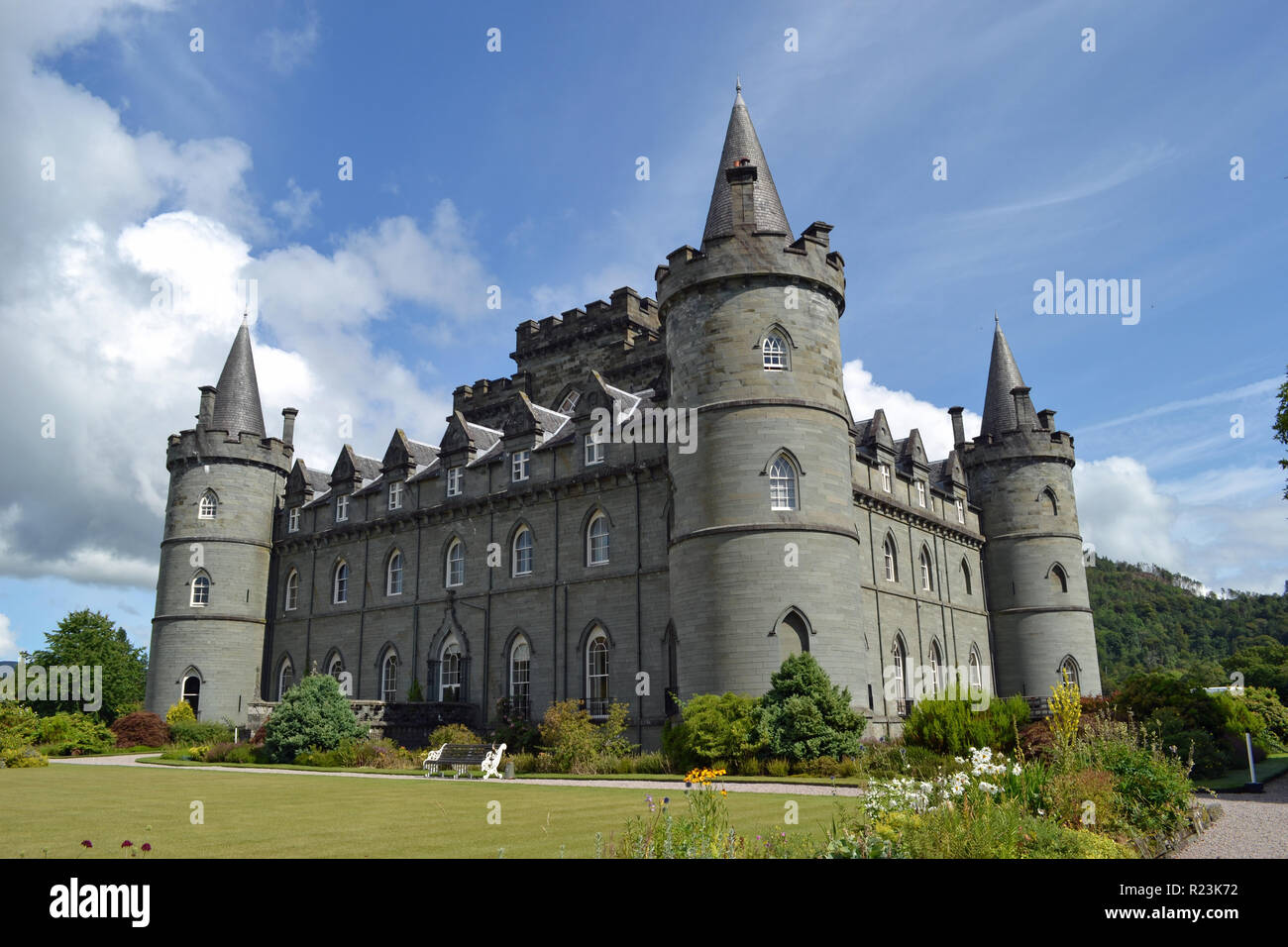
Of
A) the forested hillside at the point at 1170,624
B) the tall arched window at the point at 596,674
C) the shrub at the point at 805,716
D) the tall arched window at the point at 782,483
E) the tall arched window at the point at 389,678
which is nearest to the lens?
the shrub at the point at 805,716

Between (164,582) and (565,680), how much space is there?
2006 cm

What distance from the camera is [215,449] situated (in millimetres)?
40562

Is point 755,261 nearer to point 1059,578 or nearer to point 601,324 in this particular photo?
point 601,324

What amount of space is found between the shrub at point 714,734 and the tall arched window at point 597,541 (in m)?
8.73

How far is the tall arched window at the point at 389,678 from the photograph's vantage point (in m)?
36.3

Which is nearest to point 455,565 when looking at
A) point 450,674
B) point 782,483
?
point 450,674

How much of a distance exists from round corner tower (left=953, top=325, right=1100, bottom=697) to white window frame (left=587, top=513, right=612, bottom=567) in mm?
18655

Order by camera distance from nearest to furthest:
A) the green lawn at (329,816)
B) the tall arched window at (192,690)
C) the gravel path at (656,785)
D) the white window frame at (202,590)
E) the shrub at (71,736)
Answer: the green lawn at (329,816), the gravel path at (656,785), the shrub at (71,736), the tall arched window at (192,690), the white window frame at (202,590)

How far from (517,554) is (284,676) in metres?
14.3

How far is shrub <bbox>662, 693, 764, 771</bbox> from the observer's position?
71.7 feet

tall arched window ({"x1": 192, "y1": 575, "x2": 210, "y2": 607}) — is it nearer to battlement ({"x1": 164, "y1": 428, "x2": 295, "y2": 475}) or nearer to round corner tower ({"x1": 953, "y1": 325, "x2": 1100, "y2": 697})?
battlement ({"x1": 164, "y1": 428, "x2": 295, "y2": 475})

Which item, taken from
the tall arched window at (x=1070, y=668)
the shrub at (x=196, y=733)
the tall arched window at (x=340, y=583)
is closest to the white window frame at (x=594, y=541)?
the tall arched window at (x=340, y=583)

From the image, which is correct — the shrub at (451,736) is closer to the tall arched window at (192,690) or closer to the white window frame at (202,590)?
the tall arched window at (192,690)
